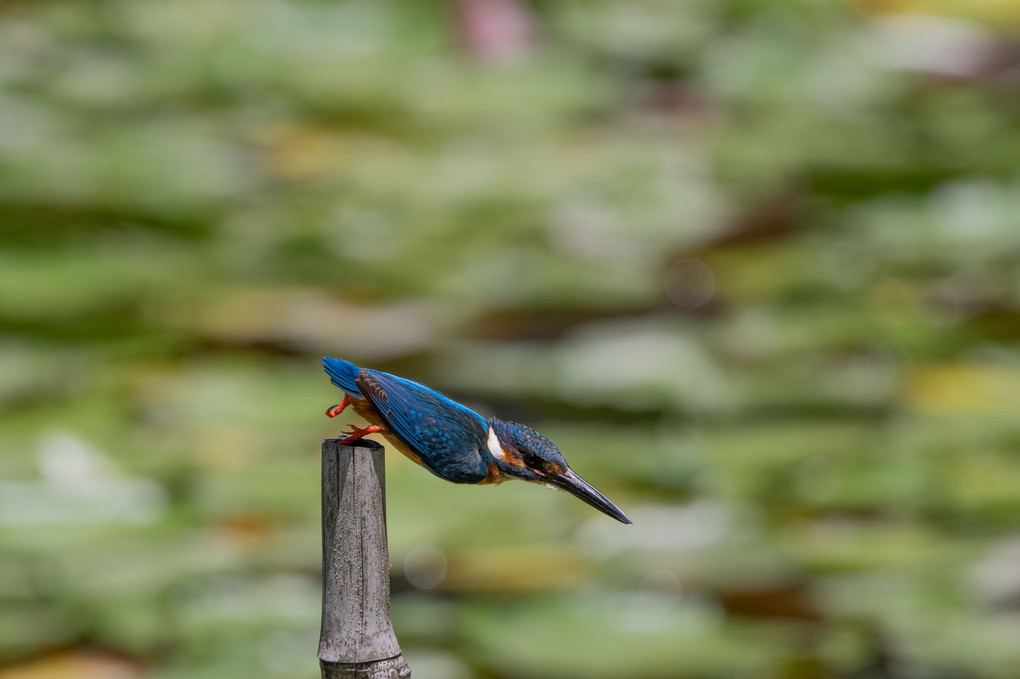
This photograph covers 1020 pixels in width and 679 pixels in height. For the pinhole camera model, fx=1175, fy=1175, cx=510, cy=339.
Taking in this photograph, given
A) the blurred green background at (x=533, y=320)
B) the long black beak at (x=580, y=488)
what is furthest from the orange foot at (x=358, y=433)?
the blurred green background at (x=533, y=320)

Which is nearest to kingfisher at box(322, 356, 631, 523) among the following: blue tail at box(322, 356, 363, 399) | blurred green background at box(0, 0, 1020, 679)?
blue tail at box(322, 356, 363, 399)

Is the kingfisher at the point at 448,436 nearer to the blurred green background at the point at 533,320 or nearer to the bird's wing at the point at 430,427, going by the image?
the bird's wing at the point at 430,427

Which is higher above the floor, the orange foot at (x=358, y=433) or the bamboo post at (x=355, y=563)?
the orange foot at (x=358, y=433)

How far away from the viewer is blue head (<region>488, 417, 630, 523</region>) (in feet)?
2.77

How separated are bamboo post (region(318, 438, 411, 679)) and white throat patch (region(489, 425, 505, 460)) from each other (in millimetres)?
80

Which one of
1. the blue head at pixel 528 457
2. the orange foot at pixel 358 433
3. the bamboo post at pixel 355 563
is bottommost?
the bamboo post at pixel 355 563

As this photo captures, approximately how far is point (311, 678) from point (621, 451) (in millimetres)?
659

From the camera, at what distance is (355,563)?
2.71 ft

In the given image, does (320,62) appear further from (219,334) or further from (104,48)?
(219,334)

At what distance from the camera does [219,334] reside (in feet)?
6.99

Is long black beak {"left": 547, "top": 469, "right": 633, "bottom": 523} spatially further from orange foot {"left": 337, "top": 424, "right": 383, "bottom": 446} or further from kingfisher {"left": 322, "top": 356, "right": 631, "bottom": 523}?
orange foot {"left": 337, "top": 424, "right": 383, "bottom": 446}

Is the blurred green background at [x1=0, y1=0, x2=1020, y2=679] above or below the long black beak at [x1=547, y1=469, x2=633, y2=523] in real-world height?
above

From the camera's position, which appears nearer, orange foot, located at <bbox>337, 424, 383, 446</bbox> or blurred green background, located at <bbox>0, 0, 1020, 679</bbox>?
orange foot, located at <bbox>337, 424, 383, 446</bbox>

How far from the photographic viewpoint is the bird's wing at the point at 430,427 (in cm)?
83
